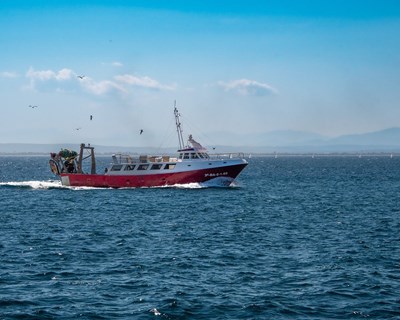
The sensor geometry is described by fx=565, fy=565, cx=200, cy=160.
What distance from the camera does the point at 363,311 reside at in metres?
24.3

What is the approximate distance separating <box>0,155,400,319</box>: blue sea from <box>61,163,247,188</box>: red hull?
1395 cm

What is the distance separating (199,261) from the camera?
33.8 meters

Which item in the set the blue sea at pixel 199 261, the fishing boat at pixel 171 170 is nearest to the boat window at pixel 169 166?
the fishing boat at pixel 171 170

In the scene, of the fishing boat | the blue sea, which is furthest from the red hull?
the blue sea

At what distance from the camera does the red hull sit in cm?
7850

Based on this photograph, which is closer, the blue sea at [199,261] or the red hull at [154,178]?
the blue sea at [199,261]

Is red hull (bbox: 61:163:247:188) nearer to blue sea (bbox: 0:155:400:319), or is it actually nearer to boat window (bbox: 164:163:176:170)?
boat window (bbox: 164:163:176:170)

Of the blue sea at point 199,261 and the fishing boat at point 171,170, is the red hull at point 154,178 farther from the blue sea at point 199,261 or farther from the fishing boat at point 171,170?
the blue sea at point 199,261

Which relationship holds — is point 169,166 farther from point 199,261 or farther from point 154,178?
point 199,261

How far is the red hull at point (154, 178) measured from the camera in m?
78.5

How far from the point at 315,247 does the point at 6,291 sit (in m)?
20.4

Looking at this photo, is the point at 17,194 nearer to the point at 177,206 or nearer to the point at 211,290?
the point at 177,206

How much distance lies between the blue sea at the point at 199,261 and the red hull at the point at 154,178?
1395 cm

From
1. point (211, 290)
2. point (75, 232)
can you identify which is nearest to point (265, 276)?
point (211, 290)
